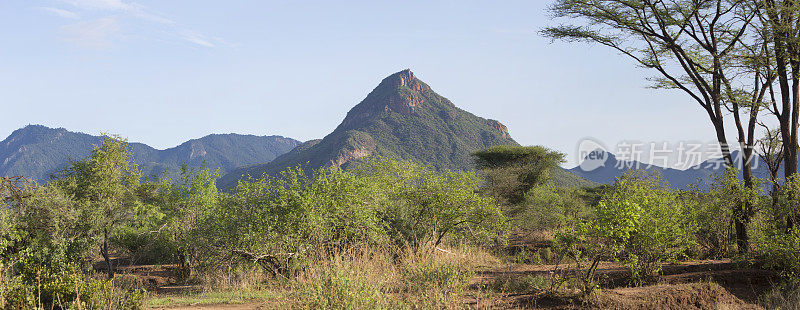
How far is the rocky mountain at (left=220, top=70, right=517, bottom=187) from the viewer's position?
290 feet

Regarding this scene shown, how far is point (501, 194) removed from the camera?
3117cm

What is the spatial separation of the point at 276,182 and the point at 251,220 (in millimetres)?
987

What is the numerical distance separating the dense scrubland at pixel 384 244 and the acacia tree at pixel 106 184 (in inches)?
6.0

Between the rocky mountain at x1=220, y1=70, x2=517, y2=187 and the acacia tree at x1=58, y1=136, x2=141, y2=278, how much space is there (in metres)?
56.2

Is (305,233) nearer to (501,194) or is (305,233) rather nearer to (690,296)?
(690,296)

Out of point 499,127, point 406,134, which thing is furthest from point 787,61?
point 499,127

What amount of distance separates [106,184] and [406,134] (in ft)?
266

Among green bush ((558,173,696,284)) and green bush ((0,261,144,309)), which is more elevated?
green bush ((558,173,696,284))

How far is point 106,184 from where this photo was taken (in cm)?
1984

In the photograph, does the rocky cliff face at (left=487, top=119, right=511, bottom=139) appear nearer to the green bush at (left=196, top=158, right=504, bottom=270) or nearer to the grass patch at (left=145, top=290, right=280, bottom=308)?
the green bush at (left=196, top=158, right=504, bottom=270)

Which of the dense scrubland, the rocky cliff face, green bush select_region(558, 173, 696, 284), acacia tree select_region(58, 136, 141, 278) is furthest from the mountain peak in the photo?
green bush select_region(558, 173, 696, 284)

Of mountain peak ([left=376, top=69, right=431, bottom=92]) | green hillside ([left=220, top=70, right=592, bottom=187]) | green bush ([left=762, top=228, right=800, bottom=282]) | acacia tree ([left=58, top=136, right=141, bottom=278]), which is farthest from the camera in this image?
mountain peak ([left=376, top=69, right=431, bottom=92])

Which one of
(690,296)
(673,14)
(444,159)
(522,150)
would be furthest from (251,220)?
(444,159)

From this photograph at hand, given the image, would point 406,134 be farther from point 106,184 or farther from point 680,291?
point 680,291
